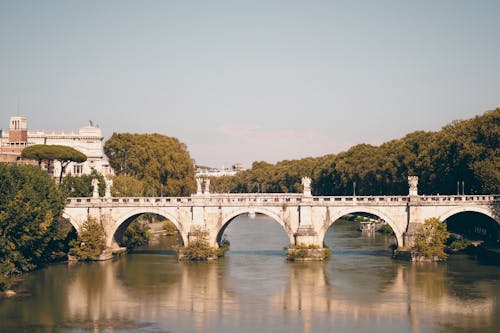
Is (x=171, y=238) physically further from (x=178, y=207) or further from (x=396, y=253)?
(x=396, y=253)

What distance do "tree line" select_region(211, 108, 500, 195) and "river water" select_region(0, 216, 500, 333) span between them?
12.1 metres

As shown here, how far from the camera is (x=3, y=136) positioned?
116375 millimetres

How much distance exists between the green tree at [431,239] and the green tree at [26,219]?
1246 inches

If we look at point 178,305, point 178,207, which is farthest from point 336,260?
point 178,305

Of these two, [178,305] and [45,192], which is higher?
[45,192]

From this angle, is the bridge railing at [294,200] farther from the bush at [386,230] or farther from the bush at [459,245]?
the bush at [386,230]

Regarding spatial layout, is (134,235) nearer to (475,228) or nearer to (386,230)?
(386,230)

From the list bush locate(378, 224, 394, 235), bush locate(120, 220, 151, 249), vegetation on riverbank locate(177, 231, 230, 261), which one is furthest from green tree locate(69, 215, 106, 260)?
bush locate(378, 224, 394, 235)

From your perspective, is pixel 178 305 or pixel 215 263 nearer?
pixel 178 305

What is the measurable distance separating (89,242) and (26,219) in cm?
1115

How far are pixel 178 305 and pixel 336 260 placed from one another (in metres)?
21.7

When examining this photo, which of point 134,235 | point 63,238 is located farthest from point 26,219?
point 134,235

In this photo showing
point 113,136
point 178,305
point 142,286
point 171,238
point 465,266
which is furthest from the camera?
point 113,136

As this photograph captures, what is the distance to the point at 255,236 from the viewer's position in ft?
322
